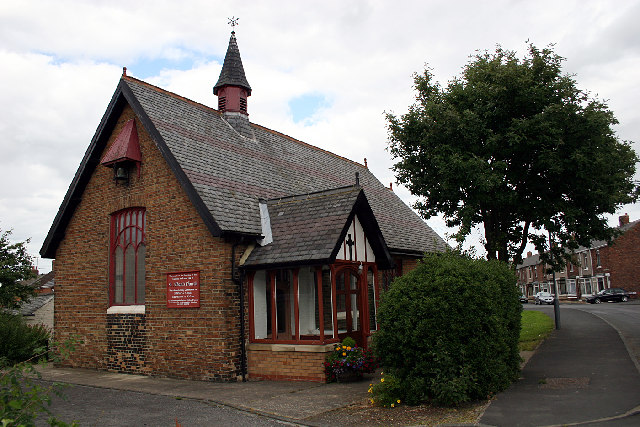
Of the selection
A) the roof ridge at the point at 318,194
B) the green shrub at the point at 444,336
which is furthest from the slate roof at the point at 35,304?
the green shrub at the point at 444,336

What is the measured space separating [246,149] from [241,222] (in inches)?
190

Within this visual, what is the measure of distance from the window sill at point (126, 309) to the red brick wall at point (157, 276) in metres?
0.35

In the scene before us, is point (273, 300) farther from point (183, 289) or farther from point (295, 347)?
point (183, 289)

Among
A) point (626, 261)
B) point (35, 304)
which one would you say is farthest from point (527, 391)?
point (626, 261)

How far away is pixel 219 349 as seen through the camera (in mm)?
11930

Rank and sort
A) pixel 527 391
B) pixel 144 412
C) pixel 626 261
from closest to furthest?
pixel 144 412, pixel 527 391, pixel 626 261

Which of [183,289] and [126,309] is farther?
[126,309]

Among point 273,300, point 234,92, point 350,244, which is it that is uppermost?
point 234,92

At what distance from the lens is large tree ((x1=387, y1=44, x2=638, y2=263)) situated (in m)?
14.4

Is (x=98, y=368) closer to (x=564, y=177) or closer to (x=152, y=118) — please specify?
(x=152, y=118)

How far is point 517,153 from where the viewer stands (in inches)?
605

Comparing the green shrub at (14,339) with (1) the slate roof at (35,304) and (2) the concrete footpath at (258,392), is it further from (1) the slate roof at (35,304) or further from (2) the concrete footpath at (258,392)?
(1) the slate roof at (35,304)


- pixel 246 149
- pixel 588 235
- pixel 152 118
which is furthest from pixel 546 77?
Result: pixel 152 118

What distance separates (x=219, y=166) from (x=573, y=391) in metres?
9.93
